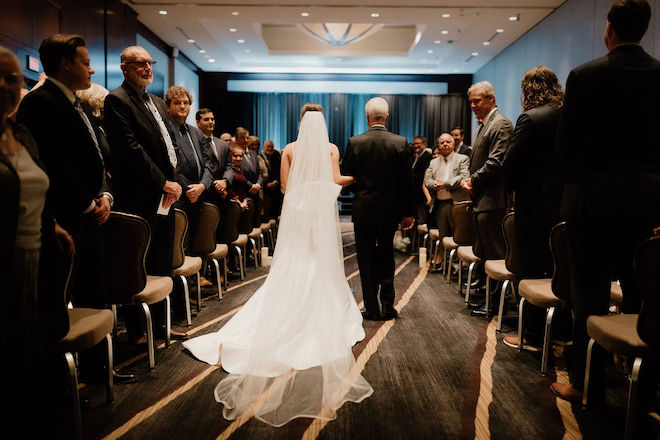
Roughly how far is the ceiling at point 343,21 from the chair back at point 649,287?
7247 millimetres

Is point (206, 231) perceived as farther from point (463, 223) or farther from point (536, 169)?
point (536, 169)

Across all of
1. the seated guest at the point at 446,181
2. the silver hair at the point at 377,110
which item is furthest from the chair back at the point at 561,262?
the seated guest at the point at 446,181

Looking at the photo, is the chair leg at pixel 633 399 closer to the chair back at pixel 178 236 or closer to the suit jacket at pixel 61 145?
the suit jacket at pixel 61 145

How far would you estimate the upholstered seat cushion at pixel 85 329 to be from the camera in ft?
7.19

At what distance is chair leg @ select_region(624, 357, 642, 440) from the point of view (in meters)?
2.10

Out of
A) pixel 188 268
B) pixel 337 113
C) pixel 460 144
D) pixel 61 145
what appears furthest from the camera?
pixel 337 113

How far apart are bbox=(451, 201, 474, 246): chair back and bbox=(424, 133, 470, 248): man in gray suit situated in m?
0.99

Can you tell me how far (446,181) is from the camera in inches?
253

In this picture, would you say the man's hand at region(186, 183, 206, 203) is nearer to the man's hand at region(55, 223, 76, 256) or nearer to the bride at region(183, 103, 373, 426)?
the bride at region(183, 103, 373, 426)

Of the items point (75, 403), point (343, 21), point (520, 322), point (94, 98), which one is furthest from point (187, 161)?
point (343, 21)

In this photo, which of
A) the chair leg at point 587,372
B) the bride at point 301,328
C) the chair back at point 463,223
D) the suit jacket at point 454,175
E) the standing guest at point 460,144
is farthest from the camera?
the standing guest at point 460,144

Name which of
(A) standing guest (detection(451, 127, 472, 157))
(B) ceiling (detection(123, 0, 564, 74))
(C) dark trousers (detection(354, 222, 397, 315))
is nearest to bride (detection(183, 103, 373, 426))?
(C) dark trousers (detection(354, 222, 397, 315))

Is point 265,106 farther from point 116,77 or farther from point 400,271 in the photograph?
point 400,271

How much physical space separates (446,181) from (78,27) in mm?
5156
